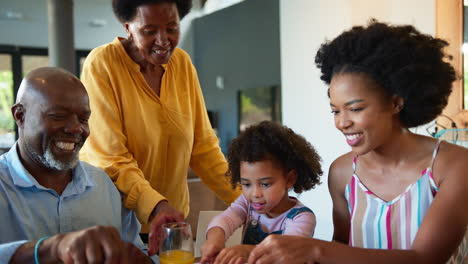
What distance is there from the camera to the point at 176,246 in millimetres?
1255

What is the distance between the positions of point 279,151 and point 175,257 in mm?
633

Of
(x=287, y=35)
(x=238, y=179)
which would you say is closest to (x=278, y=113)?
(x=287, y=35)

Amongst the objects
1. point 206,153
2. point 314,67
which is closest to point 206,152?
point 206,153

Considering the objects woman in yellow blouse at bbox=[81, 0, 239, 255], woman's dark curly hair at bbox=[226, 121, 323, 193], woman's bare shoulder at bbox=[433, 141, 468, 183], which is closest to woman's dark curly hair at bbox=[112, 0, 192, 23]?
woman in yellow blouse at bbox=[81, 0, 239, 255]

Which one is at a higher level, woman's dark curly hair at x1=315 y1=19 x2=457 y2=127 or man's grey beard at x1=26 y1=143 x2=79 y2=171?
woman's dark curly hair at x1=315 y1=19 x2=457 y2=127

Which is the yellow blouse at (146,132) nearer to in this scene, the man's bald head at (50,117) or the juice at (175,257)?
the man's bald head at (50,117)

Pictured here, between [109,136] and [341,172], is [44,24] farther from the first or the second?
[341,172]

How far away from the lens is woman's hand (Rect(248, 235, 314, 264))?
1.17m

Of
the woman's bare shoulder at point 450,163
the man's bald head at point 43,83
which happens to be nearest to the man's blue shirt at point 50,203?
the man's bald head at point 43,83

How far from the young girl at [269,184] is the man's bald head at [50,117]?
1.92 ft

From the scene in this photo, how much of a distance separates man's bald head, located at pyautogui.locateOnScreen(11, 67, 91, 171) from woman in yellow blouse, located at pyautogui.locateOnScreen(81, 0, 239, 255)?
0.65ft

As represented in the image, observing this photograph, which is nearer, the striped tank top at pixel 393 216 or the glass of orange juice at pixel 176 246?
the glass of orange juice at pixel 176 246

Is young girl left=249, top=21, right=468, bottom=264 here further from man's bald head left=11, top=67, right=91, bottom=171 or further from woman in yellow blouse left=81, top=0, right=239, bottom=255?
man's bald head left=11, top=67, right=91, bottom=171

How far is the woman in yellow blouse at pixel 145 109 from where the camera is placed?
5.63 feet
